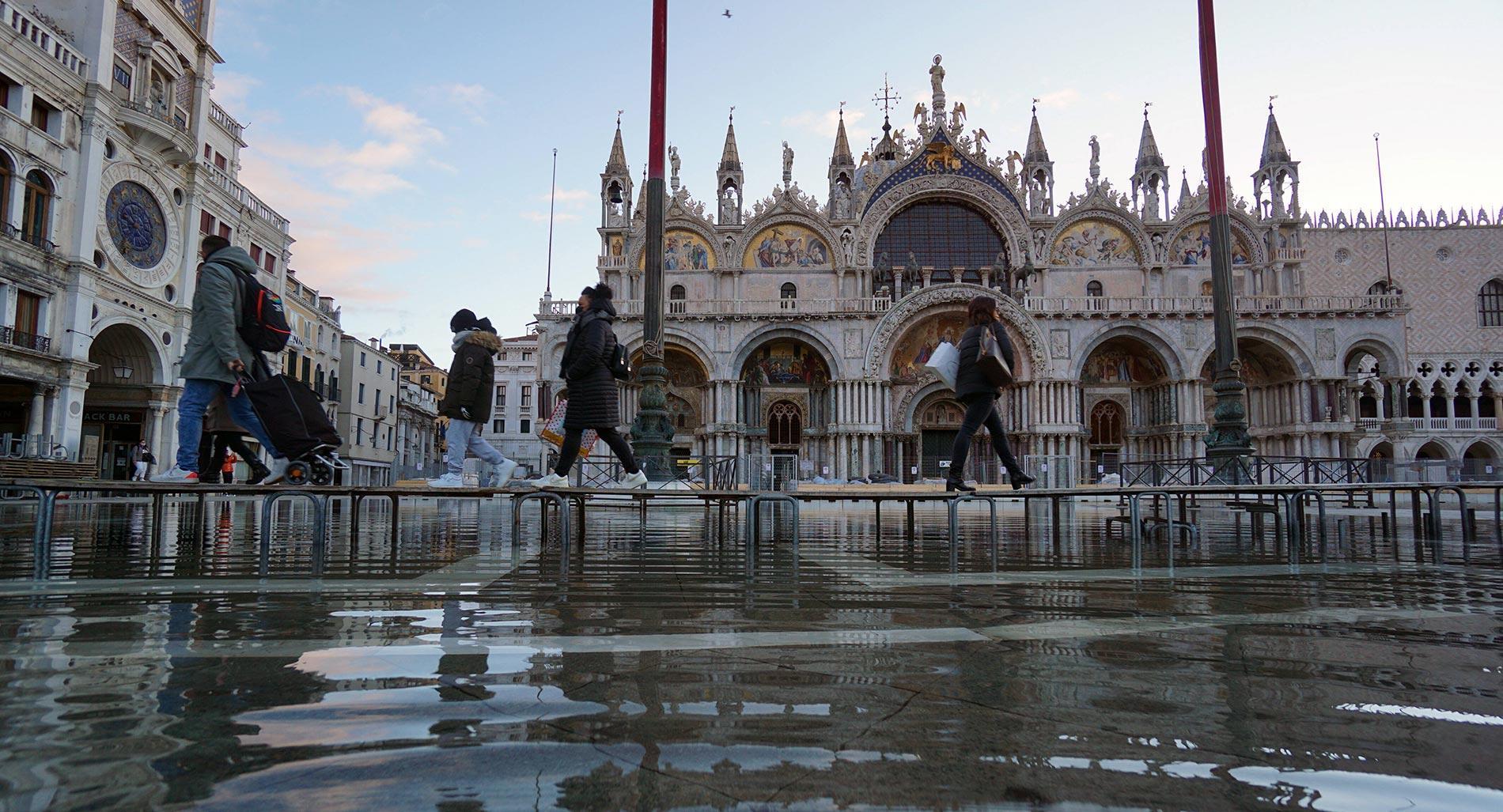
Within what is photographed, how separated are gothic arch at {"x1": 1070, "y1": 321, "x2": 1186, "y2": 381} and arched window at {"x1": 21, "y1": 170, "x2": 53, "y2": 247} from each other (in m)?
33.1

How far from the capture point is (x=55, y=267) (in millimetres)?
20656

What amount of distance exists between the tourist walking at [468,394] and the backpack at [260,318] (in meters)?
1.38

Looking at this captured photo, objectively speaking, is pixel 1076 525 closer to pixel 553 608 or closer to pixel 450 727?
pixel 553 608

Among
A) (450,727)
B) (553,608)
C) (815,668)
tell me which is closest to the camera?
(450,727)

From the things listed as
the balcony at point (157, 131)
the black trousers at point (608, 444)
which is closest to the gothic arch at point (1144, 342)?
the black trousers at point (608, 444)

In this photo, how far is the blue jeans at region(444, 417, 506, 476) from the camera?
686cm

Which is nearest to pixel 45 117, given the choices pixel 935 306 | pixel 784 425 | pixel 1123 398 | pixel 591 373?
pixel 591 373

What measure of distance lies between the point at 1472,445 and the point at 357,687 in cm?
5139

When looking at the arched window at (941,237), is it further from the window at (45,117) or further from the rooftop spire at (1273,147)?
the window at (45,117)

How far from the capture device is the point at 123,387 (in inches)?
955

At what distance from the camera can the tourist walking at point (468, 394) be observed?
6.87 m

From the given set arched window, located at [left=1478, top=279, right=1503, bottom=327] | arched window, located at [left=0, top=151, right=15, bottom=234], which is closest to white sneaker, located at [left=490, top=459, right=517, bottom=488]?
arched window, located at [left=0, top=151, right=15, bottom=234]

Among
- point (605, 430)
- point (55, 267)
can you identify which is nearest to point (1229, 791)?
point (605, 430)

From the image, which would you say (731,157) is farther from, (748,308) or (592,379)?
(592,379)
